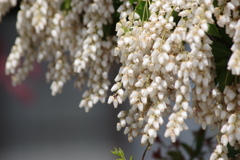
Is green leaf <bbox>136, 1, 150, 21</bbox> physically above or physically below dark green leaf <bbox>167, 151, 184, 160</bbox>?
above

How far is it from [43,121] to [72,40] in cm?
→ 107

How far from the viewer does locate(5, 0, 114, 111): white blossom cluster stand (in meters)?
1.15

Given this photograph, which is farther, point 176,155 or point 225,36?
point 176,155

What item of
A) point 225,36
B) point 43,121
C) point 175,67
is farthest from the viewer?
point 43,121

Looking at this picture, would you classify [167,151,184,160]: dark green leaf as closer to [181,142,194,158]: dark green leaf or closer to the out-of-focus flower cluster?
[181,142,194,158]: dark green leaf

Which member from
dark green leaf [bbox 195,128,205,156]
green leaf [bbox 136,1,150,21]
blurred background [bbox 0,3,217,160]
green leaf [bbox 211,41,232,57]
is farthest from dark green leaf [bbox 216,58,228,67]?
blurred background [bbox 0,3,217,160]

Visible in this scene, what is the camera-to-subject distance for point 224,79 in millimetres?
917

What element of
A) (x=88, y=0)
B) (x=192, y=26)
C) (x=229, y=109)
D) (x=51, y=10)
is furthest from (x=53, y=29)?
(x=229, y=109)

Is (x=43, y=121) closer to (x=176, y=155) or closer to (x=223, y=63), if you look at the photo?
(x=176, y=155)

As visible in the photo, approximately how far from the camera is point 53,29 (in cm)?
127

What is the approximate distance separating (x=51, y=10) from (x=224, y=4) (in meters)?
0.73

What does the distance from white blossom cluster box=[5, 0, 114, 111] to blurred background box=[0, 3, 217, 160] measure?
2.68 ft

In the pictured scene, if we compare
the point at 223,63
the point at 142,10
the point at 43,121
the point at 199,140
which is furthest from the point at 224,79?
the point at 43,121

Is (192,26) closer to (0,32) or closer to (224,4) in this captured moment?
(224,4)
